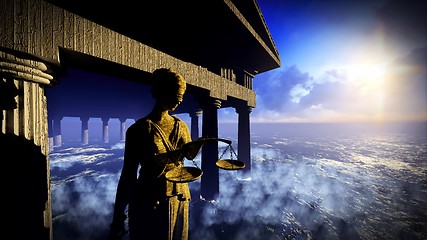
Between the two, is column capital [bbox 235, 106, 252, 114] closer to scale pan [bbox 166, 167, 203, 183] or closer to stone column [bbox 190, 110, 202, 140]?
stone column [bbox 190, 110, 202, 140]

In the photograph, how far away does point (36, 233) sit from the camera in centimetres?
219

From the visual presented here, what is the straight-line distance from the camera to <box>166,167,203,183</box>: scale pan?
1658 millimetres

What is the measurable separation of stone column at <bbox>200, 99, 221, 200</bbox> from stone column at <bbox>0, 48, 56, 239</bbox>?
4047 millimetres

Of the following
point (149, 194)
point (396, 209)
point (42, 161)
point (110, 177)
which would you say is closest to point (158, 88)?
point (149, 194)

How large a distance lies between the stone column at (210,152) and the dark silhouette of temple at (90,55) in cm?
4

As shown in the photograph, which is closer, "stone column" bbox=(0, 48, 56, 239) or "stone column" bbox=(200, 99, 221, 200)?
"stone column" bbox=(0, 48, 56, 239)

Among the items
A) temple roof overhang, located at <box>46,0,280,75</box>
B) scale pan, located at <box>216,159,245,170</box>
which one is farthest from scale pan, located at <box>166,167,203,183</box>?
temple roof overhang, located at <box>46,0,280,75</box>

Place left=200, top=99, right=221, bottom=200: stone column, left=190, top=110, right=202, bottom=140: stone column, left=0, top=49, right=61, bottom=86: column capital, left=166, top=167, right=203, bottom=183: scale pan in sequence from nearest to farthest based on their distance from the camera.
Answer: left=166, top=167, right=203, bottom=183: scale pan
left=0, top=49, right=61, bottom=86: column capital
left=200, top=99, right=221, bottom=200: stone column
left=190, top=110, right=202, bottom=140: stone column

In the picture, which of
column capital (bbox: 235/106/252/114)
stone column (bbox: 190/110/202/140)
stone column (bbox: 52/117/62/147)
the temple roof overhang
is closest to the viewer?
the temple roof overhang

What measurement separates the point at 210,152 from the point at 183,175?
503 centimetres

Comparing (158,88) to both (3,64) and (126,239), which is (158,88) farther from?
(126,239)

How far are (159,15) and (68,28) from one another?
9.80 feet

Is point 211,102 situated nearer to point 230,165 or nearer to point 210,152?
point 210,152

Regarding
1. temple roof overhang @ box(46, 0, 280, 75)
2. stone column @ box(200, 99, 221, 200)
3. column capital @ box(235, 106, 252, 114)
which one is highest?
temple roof overhang @ box(46, 0, 280, 75)
